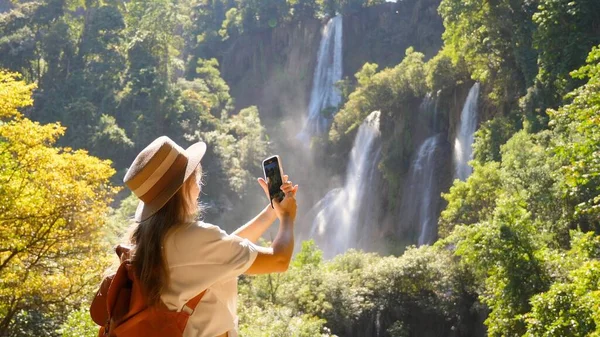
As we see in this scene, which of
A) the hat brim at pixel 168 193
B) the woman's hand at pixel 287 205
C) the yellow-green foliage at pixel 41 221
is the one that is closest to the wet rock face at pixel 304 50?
the yellow-green foliage at pixel 41 221

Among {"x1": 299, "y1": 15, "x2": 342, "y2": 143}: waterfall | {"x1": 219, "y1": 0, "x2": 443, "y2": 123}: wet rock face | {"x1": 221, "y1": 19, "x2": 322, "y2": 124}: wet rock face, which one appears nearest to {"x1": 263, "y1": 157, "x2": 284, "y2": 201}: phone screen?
{"x1": 219, "y1": 0, "x2": 443, "y2": 123}: wet rock face

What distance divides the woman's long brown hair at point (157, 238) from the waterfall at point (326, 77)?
42.4 meters

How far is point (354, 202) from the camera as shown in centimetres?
3156

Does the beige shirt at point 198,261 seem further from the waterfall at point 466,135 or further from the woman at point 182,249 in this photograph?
the waterfall at point 466,135

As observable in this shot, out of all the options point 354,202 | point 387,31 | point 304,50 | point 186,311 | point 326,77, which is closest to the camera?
point 186,311

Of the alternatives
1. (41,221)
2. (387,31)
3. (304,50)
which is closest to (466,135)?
(41,221)

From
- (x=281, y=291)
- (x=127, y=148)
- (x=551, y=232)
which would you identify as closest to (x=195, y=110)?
(x=127, y=148)

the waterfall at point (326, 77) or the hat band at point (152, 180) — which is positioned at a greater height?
the waterfall at point (326, 77)

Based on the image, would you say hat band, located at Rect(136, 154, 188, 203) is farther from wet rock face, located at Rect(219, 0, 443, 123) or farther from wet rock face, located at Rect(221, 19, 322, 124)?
wet rock face, located at Rect(221, 19, 322, 124)

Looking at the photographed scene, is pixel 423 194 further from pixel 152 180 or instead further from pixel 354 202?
pixel 152 180

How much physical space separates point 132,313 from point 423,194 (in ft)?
82.9

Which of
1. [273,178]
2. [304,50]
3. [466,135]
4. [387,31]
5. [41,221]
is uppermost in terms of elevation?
[304,50]

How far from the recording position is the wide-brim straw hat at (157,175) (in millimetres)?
2221

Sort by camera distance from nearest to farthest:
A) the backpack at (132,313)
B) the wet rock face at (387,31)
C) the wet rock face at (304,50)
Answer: the backpack at (132,313)
the wet rock face at (387,31)
the wet rock face at (304,50)
